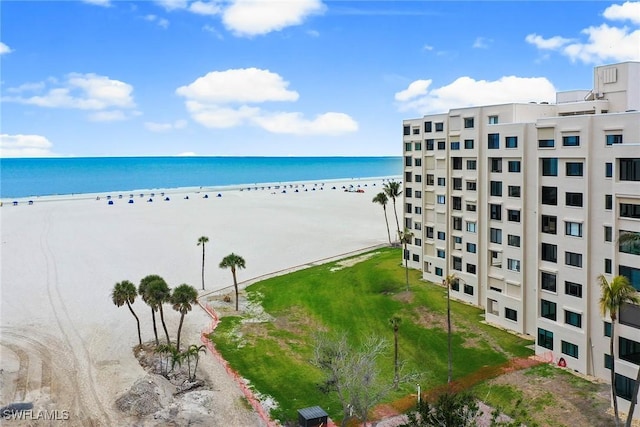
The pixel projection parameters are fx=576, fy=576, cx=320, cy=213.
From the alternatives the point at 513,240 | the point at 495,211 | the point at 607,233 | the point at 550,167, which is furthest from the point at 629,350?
the point at 495,211

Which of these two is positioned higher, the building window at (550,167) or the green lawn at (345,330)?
the building window at (550,167)

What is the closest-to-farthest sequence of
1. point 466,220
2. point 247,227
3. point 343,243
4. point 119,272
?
point 466,220 < point 119,272 < point 343,243 < point 247,227

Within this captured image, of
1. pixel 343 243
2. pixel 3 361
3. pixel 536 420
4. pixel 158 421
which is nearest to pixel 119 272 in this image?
pixel 3 361

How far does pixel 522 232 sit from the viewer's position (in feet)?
167

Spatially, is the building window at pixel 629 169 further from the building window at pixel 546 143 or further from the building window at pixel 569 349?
the building window at pixel 569 349

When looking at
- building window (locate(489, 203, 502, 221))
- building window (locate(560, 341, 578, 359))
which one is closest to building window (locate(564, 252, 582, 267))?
building window (locate(560, 341, 578, 359))

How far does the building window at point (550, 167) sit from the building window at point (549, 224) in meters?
3.54

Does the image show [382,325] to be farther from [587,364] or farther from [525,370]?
[587,364]

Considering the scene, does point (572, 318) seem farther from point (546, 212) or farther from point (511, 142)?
point (511, 142)

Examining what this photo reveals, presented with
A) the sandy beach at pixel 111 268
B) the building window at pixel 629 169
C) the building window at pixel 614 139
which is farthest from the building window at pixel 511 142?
the sandy beach at pixel 111 268

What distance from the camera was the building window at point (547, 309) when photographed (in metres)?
46.4

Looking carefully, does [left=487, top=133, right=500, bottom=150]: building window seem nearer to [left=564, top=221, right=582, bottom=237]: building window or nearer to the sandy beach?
[left=564, top=221, right=582, bottom=237]: building window

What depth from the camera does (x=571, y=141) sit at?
44.9 metres

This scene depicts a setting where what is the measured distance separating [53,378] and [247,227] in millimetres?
77231
